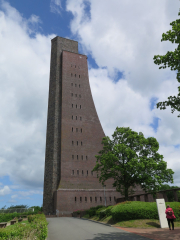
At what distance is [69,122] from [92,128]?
5.43 meters

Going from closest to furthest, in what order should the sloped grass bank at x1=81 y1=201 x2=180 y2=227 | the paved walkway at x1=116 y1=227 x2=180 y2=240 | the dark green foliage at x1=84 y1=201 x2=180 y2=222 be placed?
the paved walkway at x1=116 y1=227 x2=180 y2=240 < the sloped grass bank at x1=81 y1=201 x2=180 y2=227 < the dark green foliage at x1=84 y1=201 x2=180 y2=222

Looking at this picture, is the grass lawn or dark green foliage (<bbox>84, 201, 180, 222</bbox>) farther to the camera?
dark green foliage (<bbox>84, 201, 180, 222</bbox>)

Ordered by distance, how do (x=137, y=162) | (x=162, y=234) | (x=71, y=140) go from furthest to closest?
1. (x=71, y=140)
2. (x=137, y=162)
3. (x=162, y=234)

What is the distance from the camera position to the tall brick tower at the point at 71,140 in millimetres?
39250

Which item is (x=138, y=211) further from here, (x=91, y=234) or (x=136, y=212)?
(x=91, y=234)

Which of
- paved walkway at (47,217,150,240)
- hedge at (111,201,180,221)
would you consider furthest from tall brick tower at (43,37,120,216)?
paved walkway at (47,217,150,240)

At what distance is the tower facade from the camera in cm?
3922

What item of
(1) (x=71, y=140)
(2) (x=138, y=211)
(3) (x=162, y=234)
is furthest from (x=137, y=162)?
(1) (x=71, y=140)

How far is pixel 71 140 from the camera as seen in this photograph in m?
43.1

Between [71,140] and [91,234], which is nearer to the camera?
[91,234]

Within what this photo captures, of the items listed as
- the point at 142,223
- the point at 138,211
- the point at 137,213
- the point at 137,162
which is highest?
the point at 137,162

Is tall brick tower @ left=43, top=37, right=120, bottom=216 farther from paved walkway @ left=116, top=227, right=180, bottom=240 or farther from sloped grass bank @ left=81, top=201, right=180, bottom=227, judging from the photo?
paved walkway @ left=116, top=227, right=180, bottom=240

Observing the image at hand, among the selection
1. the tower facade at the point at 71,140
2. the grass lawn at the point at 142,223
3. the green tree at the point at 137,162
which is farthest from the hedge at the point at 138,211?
the tower facade at the point at 71,140

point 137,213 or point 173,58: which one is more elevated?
point 173,58
